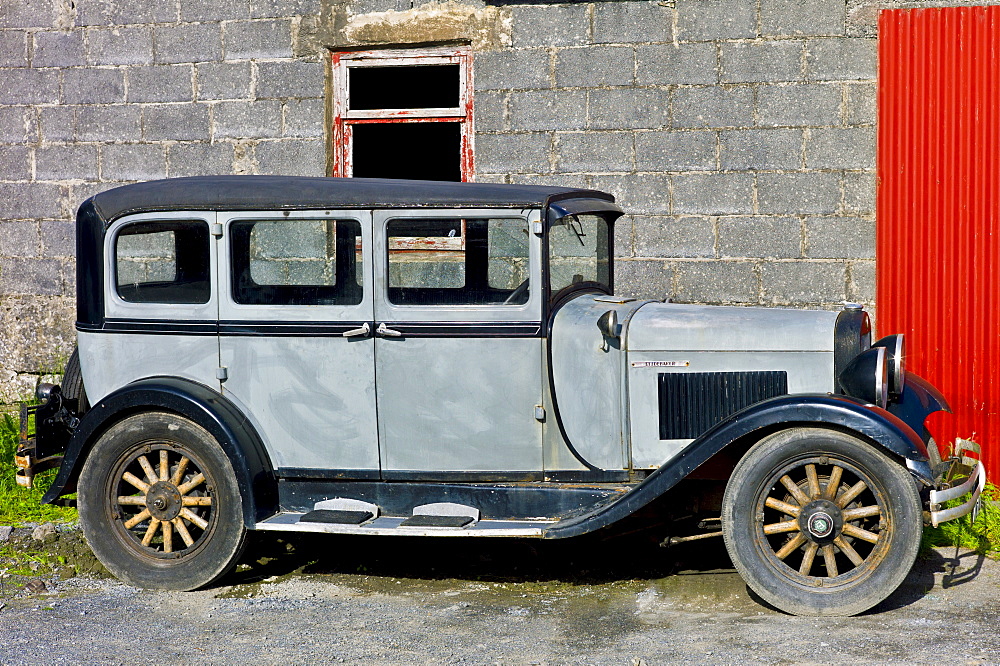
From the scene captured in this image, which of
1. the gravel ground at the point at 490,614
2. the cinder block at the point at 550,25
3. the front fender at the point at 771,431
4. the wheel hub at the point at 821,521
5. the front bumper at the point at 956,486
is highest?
the cinder block at the point at 550,25

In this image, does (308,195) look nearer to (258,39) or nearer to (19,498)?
(19,498)

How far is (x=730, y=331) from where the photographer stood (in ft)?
15.2

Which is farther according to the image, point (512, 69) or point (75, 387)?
point (512, 69)

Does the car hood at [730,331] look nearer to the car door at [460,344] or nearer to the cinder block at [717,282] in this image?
the car door at [460,344]

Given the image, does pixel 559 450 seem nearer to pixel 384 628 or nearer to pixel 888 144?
pixel 384 628

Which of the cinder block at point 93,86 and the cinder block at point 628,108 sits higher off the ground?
the cinder block at point 93,86

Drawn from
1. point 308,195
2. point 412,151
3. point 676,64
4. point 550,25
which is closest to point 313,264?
point 308,195

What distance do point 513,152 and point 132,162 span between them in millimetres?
2743

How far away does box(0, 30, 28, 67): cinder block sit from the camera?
311 inches

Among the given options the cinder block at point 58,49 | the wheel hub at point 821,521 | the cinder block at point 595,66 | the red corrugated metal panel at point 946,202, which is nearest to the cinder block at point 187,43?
the cinder block at point 58,49

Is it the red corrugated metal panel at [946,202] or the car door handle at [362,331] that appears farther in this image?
the red corrugated metal panel at [946,202]

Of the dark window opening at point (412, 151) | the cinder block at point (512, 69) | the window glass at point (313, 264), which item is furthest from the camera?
the dark window opening at point (412, 151)

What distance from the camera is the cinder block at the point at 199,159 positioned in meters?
7.69

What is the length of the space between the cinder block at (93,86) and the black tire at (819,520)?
5.47 meters
